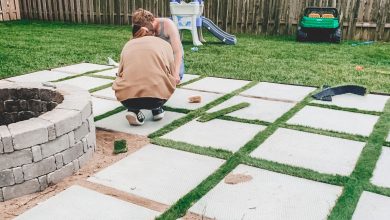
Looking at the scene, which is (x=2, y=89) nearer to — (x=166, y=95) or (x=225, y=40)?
(x=166, y=95)

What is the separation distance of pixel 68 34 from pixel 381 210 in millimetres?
9264

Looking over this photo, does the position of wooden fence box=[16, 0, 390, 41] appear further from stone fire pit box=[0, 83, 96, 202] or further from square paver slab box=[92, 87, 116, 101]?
stone fire pit box=[0, 83, 96, 202]

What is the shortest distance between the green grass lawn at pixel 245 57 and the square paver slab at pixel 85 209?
3550mm

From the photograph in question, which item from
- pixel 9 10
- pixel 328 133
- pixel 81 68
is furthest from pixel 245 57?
pixel 9 10

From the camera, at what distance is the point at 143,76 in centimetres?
349

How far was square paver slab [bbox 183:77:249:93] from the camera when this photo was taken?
4.95 m

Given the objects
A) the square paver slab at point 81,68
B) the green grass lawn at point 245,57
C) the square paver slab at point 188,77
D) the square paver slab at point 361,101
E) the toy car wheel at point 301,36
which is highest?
the toy car wheel at point 301,36

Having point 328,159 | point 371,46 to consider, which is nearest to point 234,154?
point 328,159

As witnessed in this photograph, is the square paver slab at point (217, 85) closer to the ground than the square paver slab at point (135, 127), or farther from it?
farther from it

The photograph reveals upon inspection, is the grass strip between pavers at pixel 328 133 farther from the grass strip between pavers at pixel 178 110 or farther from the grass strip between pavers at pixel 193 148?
the grass strip between pavers at pixel 178 110

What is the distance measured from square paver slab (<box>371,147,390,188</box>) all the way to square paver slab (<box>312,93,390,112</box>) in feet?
3.97

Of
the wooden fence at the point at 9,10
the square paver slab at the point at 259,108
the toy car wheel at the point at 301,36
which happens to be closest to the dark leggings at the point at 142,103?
the square paver slab at the point at 259,108

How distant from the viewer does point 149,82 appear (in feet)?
11.5

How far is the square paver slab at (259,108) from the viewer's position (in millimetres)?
3918
